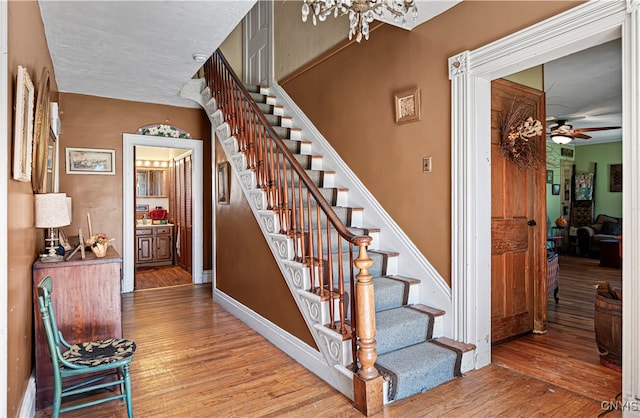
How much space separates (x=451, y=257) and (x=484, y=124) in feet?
3.41

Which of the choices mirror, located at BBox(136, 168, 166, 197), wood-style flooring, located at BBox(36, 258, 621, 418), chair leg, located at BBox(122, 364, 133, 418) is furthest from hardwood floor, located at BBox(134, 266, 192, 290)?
chair leg, located at BBox(122, 364, 133, 418)

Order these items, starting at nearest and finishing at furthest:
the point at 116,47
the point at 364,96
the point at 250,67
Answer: the point at 116,47, the point at 364,96, the point at 250,67

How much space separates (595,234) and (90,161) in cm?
1037

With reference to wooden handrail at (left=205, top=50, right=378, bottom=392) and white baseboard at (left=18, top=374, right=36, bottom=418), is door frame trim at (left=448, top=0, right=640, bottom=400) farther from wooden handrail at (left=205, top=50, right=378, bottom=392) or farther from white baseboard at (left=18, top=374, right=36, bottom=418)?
white baseboard at (left=18, top=374, right=36, bottom=418)

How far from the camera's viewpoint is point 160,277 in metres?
6.77

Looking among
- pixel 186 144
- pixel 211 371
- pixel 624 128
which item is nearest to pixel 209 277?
pixel 186 144

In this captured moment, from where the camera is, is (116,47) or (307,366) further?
(116,47)

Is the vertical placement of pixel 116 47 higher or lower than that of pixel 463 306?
higher

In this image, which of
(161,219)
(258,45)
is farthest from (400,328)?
(161,219)

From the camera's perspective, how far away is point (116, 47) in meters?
3.60

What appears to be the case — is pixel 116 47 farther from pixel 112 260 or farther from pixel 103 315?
pixel 103 315

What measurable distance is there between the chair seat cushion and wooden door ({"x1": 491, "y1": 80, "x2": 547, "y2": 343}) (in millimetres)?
2842

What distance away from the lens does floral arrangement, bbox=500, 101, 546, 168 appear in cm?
329

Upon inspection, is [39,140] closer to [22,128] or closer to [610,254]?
[22,128]
